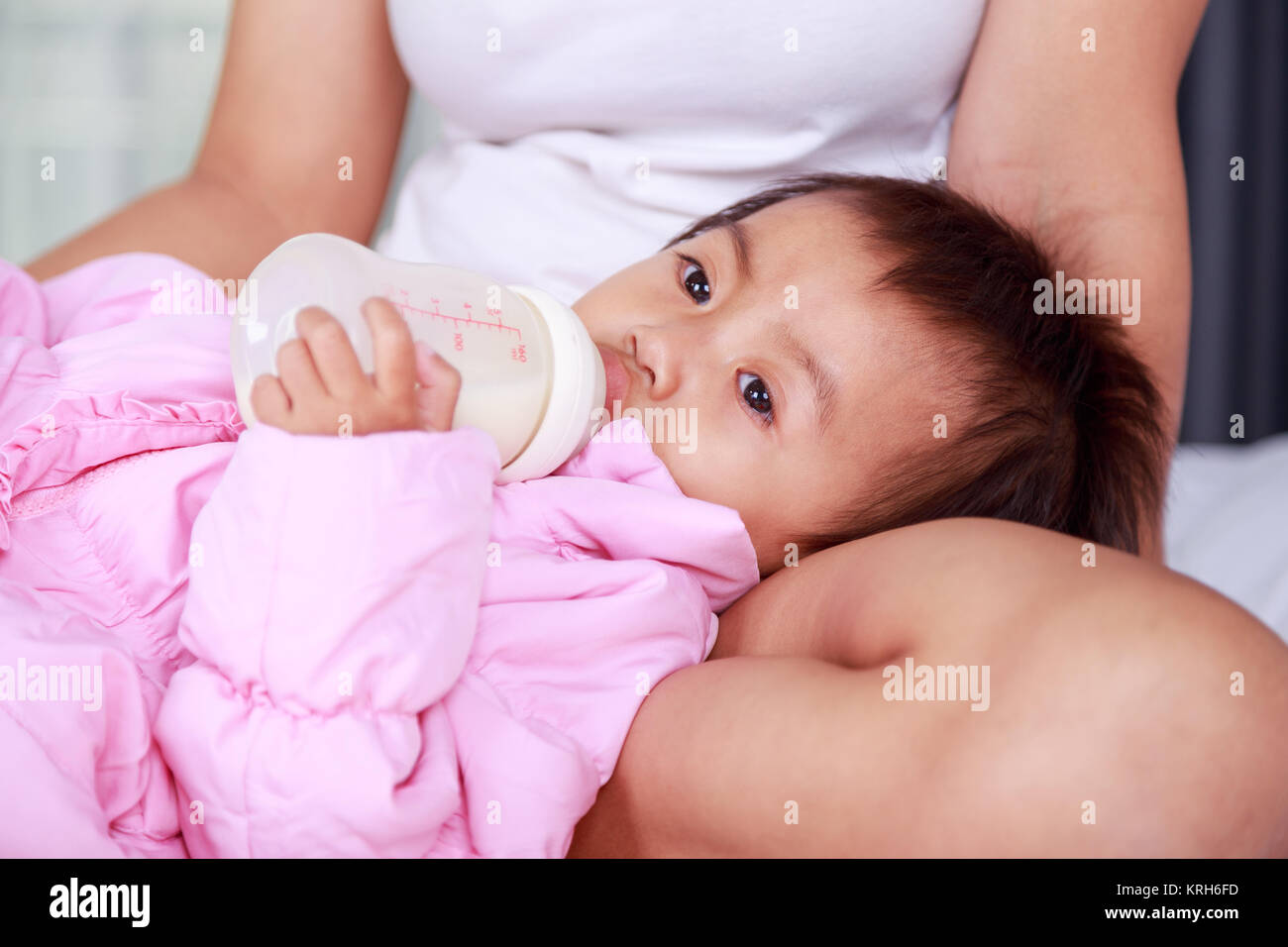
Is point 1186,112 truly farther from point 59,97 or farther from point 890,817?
point 59,97

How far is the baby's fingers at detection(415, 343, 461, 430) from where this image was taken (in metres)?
0.72

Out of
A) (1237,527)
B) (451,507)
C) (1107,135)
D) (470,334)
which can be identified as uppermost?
(1107,135)

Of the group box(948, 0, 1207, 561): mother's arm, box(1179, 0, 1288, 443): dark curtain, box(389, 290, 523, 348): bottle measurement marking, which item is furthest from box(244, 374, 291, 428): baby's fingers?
box(1179, 0, 1288, 443): dark curtain

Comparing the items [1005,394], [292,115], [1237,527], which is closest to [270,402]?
[1005,394]

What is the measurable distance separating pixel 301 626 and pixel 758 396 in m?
0.45

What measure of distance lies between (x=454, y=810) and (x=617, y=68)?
2.71ft

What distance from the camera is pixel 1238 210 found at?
218 cm

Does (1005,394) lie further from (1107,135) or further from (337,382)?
(337,382)

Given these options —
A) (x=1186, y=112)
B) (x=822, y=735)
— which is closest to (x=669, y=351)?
(x=822, y=735)

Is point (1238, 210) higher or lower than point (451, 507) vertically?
higher

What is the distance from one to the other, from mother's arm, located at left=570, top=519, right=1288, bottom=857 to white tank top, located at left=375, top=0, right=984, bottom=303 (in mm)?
647

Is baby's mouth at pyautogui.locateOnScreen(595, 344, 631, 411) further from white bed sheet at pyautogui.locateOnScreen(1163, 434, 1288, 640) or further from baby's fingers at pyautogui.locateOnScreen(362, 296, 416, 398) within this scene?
white bed sheet at pyautogui.locateOnScreen(1163, 434, 1288, 640)
